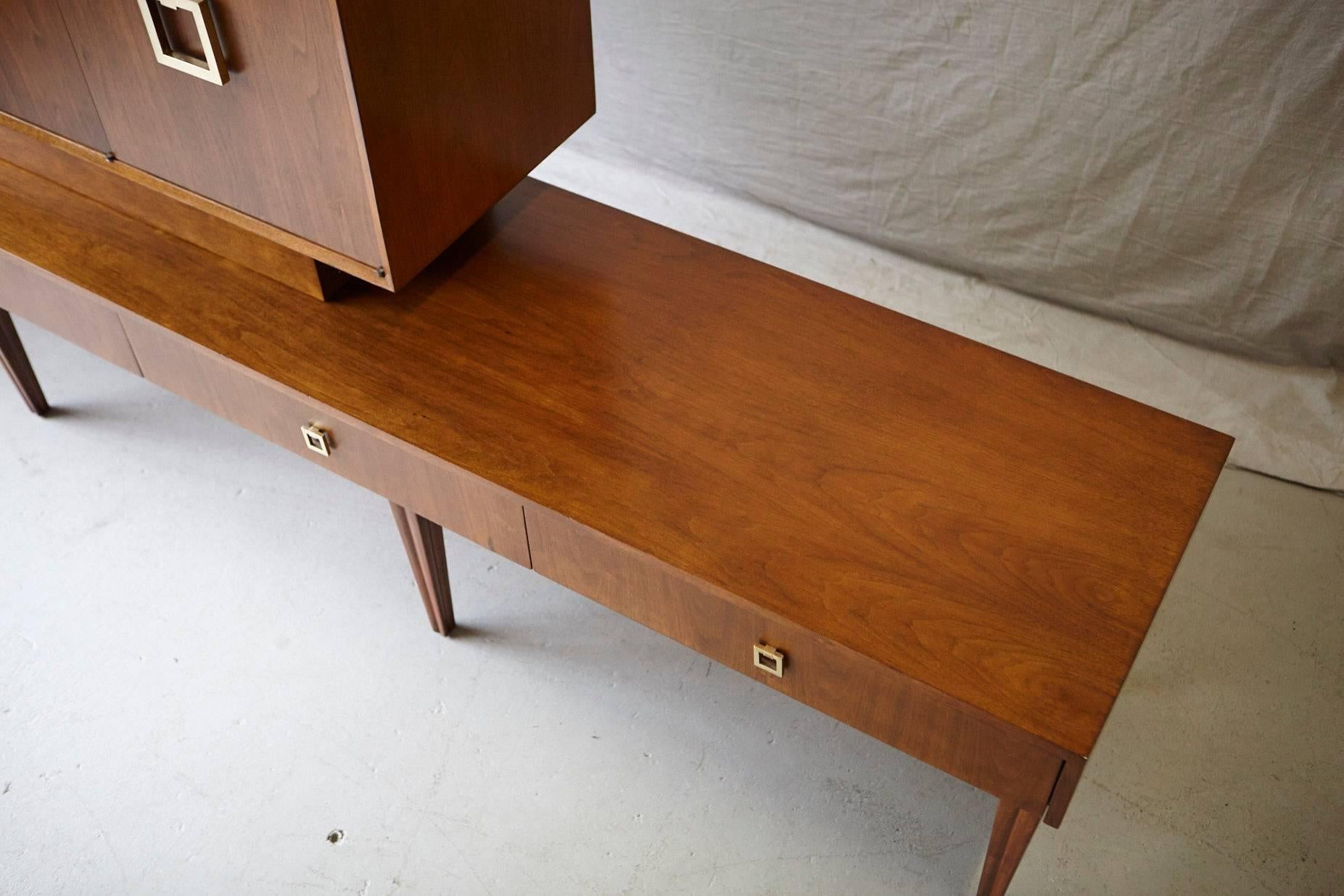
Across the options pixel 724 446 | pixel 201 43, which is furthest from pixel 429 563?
pixel 201 43

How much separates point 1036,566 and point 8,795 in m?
1.44

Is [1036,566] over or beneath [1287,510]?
over

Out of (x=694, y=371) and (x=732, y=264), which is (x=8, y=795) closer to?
(x=694, y=371)

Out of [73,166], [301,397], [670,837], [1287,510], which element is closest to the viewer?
[301,397]

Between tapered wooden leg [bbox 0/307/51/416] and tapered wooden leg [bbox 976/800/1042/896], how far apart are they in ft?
5.74

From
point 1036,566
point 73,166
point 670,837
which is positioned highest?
point 73,166

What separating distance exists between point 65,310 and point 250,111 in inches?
19.8

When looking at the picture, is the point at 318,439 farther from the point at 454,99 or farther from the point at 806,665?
the point at 806,665

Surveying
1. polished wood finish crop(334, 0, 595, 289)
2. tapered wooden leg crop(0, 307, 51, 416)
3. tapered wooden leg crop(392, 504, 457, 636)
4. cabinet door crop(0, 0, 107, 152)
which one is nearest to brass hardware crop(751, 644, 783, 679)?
tapered wooden leg crop(392, 504, 457, 636)

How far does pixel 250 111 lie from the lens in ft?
4.65

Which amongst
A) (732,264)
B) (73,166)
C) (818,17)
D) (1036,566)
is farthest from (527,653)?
(818,17)

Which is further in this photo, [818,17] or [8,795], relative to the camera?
[818,17]

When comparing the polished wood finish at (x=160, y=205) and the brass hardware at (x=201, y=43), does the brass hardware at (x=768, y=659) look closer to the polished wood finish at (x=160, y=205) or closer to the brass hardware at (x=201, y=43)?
the polished wood finish at (x=160, y=205)

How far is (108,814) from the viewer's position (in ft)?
5.33
